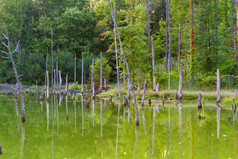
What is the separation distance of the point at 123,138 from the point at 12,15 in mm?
39448

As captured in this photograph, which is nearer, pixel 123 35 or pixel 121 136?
pixel 121 136

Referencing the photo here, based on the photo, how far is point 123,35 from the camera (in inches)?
989

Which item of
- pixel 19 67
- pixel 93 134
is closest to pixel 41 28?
pixel 19 67

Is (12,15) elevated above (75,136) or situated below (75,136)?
above

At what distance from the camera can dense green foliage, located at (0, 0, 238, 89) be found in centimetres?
2628

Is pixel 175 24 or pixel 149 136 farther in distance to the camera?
pixel 175 24

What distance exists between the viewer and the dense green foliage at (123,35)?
26.3m

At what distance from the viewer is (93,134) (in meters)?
11.9

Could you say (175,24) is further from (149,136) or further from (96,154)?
(96,154)

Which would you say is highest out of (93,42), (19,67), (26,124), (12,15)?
(12,15)

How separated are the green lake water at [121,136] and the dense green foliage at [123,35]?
9458mm

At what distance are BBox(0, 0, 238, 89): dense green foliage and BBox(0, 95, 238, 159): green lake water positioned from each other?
946cm

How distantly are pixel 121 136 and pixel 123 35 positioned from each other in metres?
14.8

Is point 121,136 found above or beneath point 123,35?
beneath
